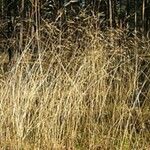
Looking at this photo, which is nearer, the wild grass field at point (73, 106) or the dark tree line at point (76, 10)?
the wild grass field at point (73, 106)

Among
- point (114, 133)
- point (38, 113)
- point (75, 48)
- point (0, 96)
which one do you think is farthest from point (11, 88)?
point (114, 133)

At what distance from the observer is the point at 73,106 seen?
472 centimetres

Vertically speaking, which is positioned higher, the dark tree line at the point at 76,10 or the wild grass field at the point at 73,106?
the dark tree line at the point at 76,10

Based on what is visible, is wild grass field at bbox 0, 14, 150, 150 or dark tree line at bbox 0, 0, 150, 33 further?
dark tree line at bbox 0, 0, 150, 33

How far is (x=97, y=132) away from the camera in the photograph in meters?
4.66

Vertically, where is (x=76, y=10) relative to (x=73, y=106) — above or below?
above

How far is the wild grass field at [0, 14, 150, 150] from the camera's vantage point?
14.8 ft

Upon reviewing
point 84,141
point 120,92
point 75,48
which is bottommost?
point 84,141

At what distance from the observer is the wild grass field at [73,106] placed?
4.52m

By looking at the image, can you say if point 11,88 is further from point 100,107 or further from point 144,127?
point 144,127

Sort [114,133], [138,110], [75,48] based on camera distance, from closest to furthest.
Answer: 1. [114,133]
2. [138,110]
3. [75,48]

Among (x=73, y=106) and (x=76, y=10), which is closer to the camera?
(x=73, y=106)

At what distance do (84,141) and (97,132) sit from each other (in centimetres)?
16

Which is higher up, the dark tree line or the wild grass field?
the dark tree line
